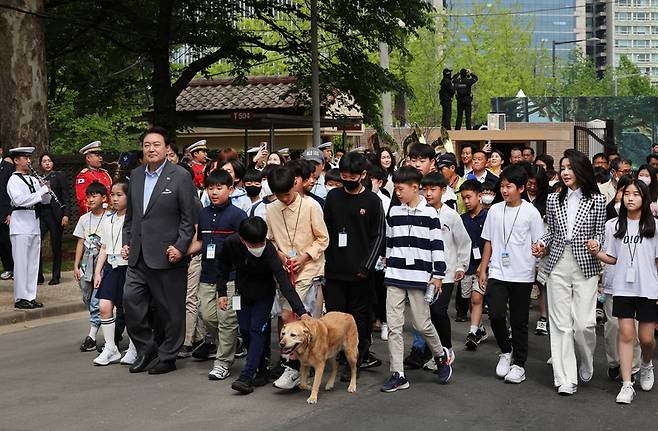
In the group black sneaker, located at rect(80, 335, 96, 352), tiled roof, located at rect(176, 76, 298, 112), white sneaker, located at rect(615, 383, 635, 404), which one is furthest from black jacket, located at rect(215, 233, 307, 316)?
tiled roof, located at rect(176, 76, 298, 112)

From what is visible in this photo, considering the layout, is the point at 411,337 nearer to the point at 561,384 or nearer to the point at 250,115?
the point at 561,384

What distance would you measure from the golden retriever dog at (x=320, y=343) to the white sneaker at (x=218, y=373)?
33.6 inches

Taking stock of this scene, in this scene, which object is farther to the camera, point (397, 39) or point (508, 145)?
point (508, 145)

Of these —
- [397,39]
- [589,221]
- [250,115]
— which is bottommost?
[589,221]

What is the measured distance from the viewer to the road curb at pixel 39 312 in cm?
1280

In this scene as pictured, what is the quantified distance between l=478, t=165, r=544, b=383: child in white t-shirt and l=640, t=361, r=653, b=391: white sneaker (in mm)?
980

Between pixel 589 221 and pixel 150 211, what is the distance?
391 cm

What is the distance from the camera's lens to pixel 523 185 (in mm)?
9031

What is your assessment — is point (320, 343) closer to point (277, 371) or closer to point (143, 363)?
point (277, 371)

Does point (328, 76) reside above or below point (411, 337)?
above

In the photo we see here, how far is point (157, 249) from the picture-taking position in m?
9.43

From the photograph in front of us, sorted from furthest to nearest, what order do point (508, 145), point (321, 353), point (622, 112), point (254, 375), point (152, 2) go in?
point (622, 112) → point (508, 145) → point (152, 2) → point (254, 375) → point (321, 353)

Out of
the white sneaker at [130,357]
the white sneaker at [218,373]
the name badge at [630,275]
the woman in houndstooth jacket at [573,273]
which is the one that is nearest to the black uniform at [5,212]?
the white sneaker at [130,357]

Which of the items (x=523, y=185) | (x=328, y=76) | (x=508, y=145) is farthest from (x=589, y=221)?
(x=508, y=145)
